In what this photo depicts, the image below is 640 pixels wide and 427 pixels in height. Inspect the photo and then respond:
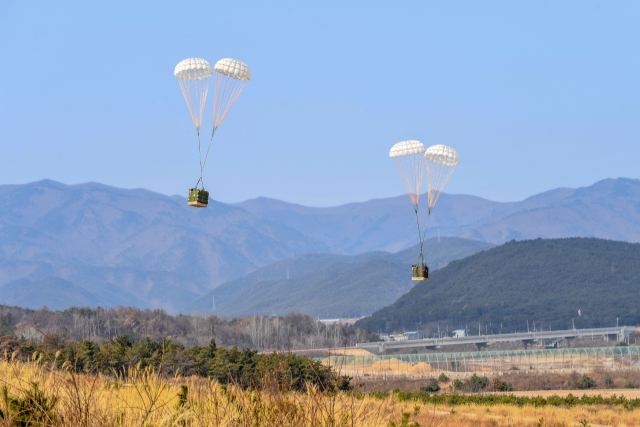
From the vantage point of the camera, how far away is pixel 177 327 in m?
197

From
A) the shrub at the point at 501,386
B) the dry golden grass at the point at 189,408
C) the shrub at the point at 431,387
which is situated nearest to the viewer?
the dry golden grass at the point at 189,408

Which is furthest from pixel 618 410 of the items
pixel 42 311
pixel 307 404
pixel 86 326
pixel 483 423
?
pixel 42 311

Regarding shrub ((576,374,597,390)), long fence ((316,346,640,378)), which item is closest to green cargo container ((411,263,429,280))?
shrub ((576,374,597,390))

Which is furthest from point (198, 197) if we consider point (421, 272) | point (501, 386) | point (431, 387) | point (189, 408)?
point (501, 386)

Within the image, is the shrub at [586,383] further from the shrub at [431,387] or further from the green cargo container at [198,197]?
the green cargo container at [198,197]

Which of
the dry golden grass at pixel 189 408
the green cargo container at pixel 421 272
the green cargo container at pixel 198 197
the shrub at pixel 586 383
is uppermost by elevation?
the green cargo container at pixel 198 197

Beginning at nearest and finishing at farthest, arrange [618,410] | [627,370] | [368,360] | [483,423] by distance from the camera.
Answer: [483,423]
[618,410]
[627,370]
[368,360]

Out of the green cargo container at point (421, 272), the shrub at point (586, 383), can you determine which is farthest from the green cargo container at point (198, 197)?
the shrub at point (586, 383)

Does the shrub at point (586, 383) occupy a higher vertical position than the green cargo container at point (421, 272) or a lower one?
lower

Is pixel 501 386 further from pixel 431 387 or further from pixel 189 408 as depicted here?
pixel 189 408

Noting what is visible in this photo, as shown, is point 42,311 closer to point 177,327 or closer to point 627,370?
point 177,327

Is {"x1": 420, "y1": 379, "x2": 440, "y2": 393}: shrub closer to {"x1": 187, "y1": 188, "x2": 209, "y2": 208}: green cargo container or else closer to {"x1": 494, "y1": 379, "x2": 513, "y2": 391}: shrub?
{"x1": 494, "y1": 379, "x2": 513, "y2": 391}: shrub

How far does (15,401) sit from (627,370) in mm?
94573

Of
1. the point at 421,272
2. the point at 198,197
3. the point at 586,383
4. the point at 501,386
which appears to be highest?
the point at 198,197
